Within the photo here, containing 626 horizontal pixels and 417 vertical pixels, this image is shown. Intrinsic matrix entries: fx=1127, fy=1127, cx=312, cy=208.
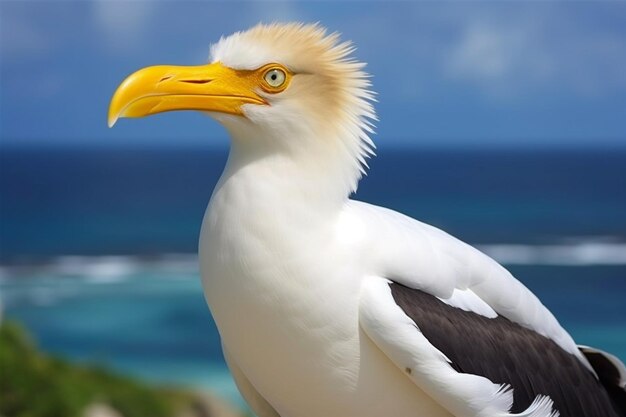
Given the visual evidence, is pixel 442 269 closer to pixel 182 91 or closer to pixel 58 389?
pixel 182 91

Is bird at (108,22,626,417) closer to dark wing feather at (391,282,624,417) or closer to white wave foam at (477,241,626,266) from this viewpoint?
dark wing feather at (391,282,624,417)

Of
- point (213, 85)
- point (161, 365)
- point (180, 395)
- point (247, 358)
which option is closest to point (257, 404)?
point (247, 358)

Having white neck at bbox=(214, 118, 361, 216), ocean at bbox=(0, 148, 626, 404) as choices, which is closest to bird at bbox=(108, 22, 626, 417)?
white neck at bbox=(214, 118, 361, 216)

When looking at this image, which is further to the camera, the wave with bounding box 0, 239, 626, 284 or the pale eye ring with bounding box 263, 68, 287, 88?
the wave with bounding box 0, 239, 626, 284

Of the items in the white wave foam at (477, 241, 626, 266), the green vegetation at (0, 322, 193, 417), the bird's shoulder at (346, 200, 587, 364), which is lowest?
the bird's shoulder at (346, 200, 587, 364)

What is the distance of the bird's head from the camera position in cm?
244

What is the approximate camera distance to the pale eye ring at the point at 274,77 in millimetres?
2482

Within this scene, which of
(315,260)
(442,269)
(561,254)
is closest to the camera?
(315,260)

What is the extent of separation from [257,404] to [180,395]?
17.9ft

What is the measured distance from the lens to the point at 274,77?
249cm

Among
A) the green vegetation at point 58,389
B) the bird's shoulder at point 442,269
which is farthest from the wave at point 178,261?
the bird's shoulder at point 442,269

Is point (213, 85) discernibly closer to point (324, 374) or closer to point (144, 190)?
point (324, 374)

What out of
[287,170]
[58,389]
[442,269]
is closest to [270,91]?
[287,170]

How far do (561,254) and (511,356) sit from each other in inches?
479
